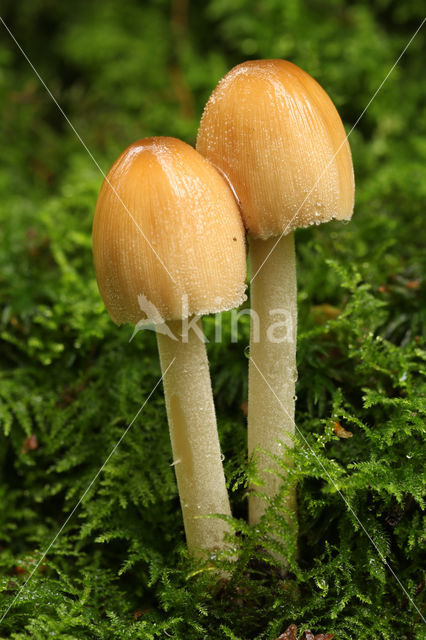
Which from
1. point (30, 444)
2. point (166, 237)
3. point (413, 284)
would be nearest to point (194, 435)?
point (166, 237)

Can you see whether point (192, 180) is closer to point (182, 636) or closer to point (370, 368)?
point (370, 368)

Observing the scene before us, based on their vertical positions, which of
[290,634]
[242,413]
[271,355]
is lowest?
[290,634]

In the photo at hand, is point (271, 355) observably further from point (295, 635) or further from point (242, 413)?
point (295, 635)

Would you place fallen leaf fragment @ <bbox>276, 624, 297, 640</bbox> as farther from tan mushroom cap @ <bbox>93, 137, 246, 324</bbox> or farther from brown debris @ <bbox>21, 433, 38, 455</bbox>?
brown debris @ <bbox>21, 433, 38, 455</bbox>

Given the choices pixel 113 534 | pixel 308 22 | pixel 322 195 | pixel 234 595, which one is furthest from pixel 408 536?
pixel 308 22

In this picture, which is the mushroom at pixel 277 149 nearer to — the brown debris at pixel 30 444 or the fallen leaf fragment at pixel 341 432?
the fallen leaf fragment at pixel 341 432

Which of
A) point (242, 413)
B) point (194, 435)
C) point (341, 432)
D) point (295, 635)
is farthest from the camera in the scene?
point (242, 413)
